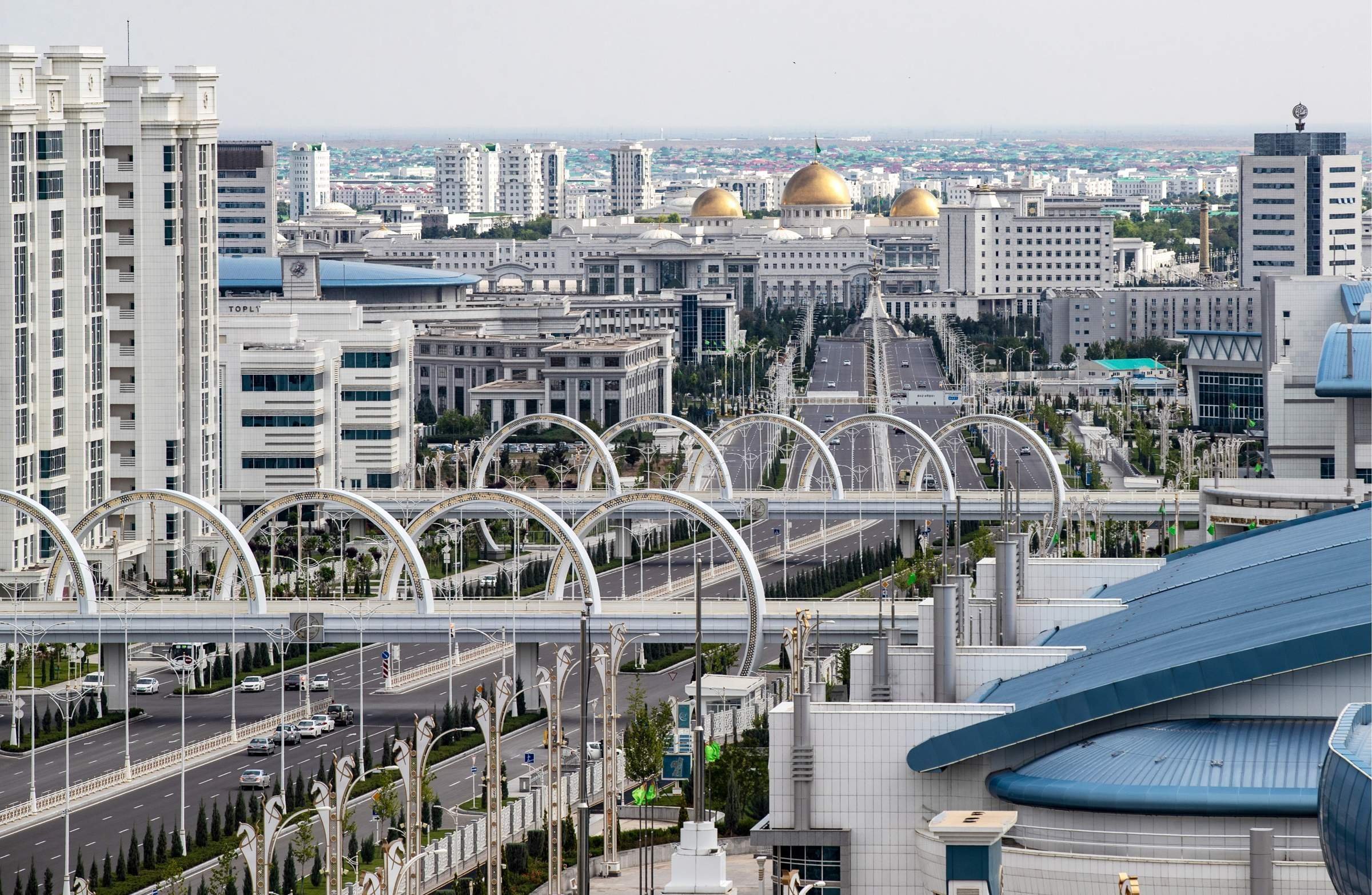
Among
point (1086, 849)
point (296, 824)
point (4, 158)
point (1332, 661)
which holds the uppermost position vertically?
point (4, 158)

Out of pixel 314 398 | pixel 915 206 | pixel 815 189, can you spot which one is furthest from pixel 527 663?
pixel 915 206

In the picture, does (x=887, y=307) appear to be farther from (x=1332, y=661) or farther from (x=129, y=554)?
(x=1332, y=661)

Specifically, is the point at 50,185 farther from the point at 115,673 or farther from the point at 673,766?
the point at 673,766

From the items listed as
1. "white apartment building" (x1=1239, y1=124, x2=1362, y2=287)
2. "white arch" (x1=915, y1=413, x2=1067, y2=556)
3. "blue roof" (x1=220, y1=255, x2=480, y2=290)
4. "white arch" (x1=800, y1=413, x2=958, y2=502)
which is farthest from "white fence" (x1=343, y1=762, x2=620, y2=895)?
"white apartment building" (x1=1239, y1=124, x2=1362, y2=287)

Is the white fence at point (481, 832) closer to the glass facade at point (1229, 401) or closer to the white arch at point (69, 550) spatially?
the white arch at point (69, 550)

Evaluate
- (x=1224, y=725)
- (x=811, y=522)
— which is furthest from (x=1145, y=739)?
(x=811, y=522)

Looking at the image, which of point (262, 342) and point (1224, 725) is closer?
point (1224, 725)

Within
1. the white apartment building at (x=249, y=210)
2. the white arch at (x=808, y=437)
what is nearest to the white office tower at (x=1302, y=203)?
the white apartment building at (x=249, y=210)
